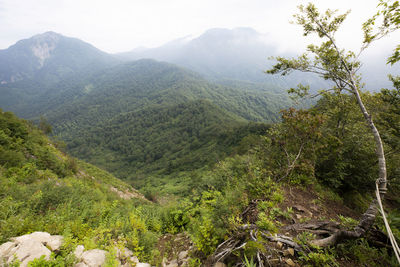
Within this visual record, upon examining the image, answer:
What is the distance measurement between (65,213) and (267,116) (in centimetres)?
17952

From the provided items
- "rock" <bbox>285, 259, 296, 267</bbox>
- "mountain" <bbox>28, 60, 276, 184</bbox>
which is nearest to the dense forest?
"rock" <bbox>285, 259, 296, 267</bbox>

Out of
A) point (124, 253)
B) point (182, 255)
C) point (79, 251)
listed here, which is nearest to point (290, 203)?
point (182, 255)

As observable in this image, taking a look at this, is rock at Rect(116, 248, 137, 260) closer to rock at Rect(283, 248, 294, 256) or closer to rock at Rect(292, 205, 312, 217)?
rock at Rect(283, 248, 294, 256)

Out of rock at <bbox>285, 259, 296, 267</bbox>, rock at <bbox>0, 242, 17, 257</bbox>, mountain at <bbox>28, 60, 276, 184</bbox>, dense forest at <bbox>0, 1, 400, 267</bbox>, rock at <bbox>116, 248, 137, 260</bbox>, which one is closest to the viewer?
rock at <bbox>285, 259, 296, 267</bbox>

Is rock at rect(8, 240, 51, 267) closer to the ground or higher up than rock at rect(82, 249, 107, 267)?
higher up

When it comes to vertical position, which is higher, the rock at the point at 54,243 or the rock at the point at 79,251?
the rock at the point at 54,243

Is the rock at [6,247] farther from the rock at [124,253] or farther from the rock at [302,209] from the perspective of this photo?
the rock at [302,209]

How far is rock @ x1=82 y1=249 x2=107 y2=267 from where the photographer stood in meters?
3.30

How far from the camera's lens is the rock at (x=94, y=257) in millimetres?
3301

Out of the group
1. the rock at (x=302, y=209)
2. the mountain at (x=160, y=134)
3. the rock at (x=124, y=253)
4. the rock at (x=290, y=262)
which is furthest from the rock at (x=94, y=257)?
the mountain at (x=160, y=134)

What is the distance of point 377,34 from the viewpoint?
423cm

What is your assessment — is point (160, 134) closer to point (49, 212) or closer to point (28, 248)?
point (49, 212)

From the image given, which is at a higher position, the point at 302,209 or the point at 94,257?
the point at 94,257

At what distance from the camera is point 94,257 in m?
3.45
